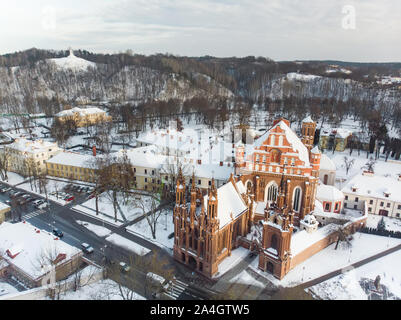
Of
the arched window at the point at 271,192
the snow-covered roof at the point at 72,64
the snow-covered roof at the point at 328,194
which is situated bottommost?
the snow-covered roof at the point at 328,194

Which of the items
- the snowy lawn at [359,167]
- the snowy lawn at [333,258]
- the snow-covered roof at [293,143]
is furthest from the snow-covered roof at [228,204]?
the snowy lawn at [359,167]

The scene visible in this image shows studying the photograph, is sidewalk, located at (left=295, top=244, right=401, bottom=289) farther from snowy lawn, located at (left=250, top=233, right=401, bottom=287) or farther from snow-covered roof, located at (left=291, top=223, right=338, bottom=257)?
snow-covered roof, located at (left=291, top=223, right=338, bottom=257)

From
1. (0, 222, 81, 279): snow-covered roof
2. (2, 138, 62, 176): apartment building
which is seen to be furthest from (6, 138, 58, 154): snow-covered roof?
(0, 222, 81, 279): snow-covered roof

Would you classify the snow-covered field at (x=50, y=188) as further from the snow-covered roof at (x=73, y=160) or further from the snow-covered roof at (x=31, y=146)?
the snow-covered roof at (x=31, y=146)

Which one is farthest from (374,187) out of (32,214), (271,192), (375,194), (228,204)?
(32,214)

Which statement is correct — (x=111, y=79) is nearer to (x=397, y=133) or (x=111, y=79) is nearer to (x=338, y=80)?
(x=338, y=80)

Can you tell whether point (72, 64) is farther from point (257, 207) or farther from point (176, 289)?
point (176, 289)
